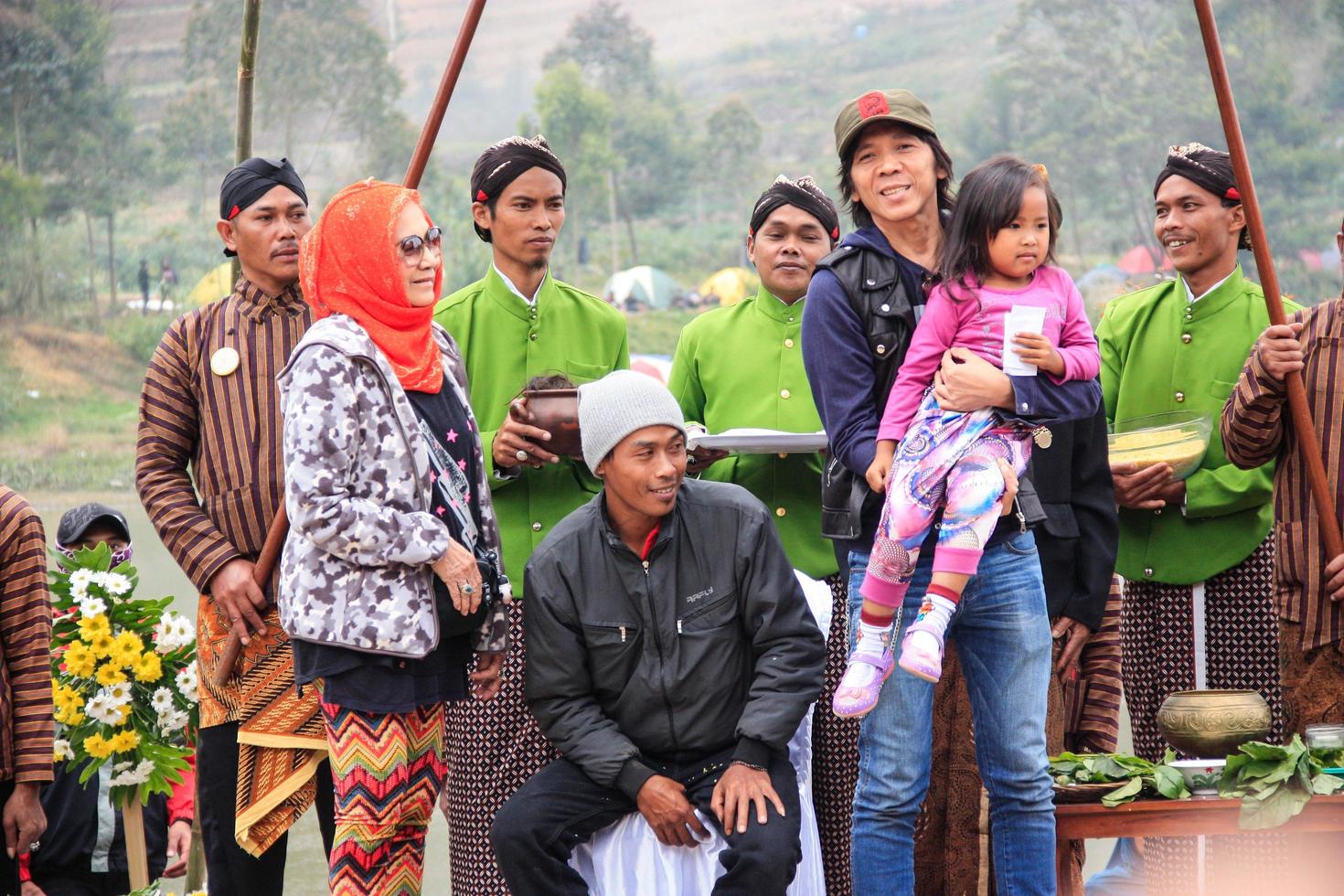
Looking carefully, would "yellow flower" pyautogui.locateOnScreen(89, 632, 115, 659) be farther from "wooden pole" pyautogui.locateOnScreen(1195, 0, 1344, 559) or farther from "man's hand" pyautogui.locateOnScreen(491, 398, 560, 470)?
"wooden pole" pyautogui.locateOnScreen(1195, 0, 1344, 559)

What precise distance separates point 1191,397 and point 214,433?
276cm

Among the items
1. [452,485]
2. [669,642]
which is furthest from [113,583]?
[669,642]

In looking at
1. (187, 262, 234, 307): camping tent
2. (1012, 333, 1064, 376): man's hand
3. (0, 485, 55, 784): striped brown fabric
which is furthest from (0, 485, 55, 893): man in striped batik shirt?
(187, 262, 234, 307): camping tent

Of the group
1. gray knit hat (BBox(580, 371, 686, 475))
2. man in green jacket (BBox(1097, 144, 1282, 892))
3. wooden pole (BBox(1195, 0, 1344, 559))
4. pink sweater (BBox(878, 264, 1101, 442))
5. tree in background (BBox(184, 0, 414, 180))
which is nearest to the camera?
pink sweater (BBox(878, 264, 1101, 442))

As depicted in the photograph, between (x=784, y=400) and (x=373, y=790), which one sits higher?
(x=784, y=400)

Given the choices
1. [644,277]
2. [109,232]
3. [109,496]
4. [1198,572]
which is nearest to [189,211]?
[109,232]

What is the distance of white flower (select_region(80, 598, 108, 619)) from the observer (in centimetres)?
412

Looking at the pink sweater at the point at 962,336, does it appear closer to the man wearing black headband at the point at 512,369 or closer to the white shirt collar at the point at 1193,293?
the man wearing black headband at the point at 512,369

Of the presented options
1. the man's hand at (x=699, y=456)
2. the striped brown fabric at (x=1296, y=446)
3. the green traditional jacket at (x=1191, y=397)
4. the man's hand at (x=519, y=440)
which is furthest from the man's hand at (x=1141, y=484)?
the man's hand at (x=519, y=440)

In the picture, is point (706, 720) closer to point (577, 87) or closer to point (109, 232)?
point (109, 232)

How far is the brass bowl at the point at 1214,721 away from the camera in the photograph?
3762mm

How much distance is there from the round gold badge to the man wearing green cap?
1485 mm

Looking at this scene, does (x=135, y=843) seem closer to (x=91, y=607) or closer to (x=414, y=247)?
(x=91, y=607)

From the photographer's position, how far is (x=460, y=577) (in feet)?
9.94
